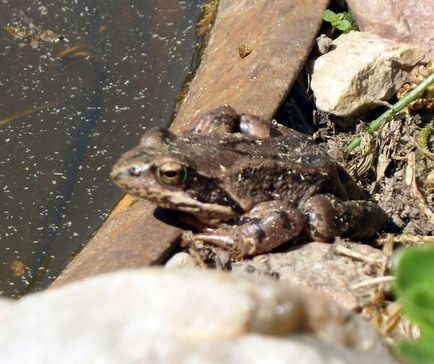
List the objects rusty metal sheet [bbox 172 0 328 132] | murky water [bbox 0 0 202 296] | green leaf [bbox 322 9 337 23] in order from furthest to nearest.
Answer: green leaf [bbox 322 9 337 23]
murky water [bbox 0 0 202 296]
rusty metal sheet [bbox 172 0 328 132]

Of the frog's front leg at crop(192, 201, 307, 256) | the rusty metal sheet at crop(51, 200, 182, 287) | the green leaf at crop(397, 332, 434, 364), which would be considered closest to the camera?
the green leaf at crop(397, 332, 434, 364)

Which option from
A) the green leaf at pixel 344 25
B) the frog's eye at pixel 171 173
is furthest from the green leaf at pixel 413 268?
the green leaf at pixel 344 25

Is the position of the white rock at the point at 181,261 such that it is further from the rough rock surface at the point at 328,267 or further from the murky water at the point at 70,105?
the murky water at the point at 70,105

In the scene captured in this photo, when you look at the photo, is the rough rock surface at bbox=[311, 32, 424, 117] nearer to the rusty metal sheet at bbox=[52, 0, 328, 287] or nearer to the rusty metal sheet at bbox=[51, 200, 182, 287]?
the rusty metal sheet at bbox=[52, 0, 328, 287]

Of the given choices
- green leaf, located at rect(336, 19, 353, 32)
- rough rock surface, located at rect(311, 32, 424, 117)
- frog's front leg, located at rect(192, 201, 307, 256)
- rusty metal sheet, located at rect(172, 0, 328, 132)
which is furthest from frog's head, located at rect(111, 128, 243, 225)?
green leaf, located at rect(336, 19, 353, 32)

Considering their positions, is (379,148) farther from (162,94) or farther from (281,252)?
(162,94)

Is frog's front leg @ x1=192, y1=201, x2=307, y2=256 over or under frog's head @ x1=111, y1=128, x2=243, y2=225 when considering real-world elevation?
Answer: under

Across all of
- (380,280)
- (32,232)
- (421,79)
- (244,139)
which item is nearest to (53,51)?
(32,232)

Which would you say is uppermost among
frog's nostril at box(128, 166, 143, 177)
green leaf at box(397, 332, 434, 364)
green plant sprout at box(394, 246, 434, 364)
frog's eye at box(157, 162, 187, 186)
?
frog's nostril at box(128, 166, 143, 177)
